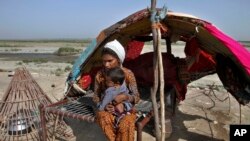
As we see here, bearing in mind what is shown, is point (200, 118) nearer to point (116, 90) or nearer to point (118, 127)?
point (116, 90)

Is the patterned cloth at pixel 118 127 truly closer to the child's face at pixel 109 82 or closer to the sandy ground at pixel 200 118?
the child's face at pixel 109 82

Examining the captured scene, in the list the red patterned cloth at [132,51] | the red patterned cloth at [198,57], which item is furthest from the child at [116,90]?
the red patterned cloth at [132,51]

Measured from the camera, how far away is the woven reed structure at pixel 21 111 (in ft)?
15.7

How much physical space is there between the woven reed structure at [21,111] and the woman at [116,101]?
4.25ft

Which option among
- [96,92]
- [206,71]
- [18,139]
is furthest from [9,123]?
[206,71]

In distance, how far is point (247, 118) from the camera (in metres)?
6.16

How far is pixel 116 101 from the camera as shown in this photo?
3.75 metres

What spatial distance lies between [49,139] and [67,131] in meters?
0.44

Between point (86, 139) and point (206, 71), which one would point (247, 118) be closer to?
point (206, 71)

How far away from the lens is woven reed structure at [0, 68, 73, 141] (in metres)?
4.79

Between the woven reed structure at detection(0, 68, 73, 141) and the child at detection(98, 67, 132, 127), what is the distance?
141cm

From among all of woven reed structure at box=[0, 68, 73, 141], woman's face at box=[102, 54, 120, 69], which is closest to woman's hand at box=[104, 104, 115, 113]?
woman's face at box=[102, 54, 120, 69]

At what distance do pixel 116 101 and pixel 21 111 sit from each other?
2123 mm

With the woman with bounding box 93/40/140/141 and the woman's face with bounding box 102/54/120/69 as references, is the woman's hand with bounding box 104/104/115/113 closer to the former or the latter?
the woman with bounding box 93/40/140/141
